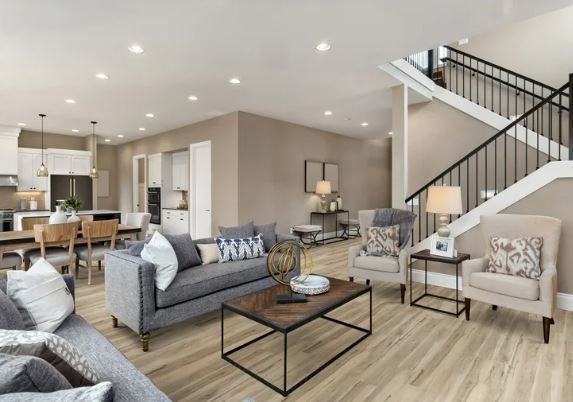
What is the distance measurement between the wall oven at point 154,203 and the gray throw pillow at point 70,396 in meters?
7.81

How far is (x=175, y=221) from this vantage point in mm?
7750

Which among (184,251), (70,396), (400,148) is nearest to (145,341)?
(184,251)

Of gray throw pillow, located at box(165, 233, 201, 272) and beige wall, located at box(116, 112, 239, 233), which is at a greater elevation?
beige wall, located at box(116, 112, 239, 233)

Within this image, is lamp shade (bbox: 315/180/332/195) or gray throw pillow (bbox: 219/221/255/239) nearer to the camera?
gray throw pillow (bbox: 219/221/255/239)

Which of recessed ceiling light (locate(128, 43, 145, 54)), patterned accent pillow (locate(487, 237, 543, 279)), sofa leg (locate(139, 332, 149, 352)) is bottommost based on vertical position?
sofa leg (locate(139, 332, 149, 352))

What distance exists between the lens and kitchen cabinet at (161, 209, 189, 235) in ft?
→ 24.4

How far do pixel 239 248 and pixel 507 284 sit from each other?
8.63 ft

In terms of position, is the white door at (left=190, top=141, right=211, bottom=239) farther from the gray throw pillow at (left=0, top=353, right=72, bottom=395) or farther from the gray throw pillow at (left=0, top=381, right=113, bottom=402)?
the gray throw pillow at (left=0, top=381, right=113, bottom=402)

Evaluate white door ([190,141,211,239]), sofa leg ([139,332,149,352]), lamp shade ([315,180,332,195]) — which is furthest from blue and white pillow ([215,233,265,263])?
lamp shade ([315,180,332,195])

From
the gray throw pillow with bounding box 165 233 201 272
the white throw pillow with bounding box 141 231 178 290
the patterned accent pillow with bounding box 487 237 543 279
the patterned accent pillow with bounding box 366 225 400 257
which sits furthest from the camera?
the patterned accent pillow with bounding box 366 225 400 257

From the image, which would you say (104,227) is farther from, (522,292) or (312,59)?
(522,292)

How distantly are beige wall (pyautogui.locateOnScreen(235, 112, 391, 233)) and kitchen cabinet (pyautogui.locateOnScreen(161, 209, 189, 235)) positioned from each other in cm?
196

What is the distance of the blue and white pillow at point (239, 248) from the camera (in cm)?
355

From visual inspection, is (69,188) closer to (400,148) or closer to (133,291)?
(133,291)
